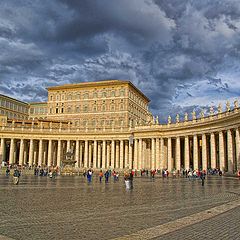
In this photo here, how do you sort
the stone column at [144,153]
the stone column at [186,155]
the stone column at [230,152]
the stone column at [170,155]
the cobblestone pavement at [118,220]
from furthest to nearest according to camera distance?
the stone column at [144,153]
the stone column at [170,155]
the stone column at [186,155]
the stone column at [230,152]
the cobblestone pavement at [118,220]

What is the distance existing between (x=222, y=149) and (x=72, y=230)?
48.4 metres

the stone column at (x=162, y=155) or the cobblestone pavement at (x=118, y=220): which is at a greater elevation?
the stone column at (x=162, y=155)

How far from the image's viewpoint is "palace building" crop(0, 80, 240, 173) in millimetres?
56469

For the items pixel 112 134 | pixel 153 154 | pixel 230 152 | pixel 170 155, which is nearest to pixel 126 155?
pixel 112 134

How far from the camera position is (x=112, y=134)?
77688mm

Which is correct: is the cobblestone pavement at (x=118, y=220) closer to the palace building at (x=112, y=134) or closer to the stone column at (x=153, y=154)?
the palace building at (x=112, y=134)

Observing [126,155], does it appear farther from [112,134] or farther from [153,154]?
[153,154]

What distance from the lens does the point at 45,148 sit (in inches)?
3509

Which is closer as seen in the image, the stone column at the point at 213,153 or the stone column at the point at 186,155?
the stone column at the point at 213,153

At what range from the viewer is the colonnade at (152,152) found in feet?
182

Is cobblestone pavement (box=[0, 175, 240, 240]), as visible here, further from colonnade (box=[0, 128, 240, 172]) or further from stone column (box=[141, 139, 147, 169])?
stone column (box=[141, 139, 147, 169])

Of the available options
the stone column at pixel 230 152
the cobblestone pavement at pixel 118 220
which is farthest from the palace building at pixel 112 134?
the cobblestone pavement at pixel 118 220

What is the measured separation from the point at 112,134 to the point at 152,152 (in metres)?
12.7

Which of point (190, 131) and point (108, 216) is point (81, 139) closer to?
point (190, 131)
